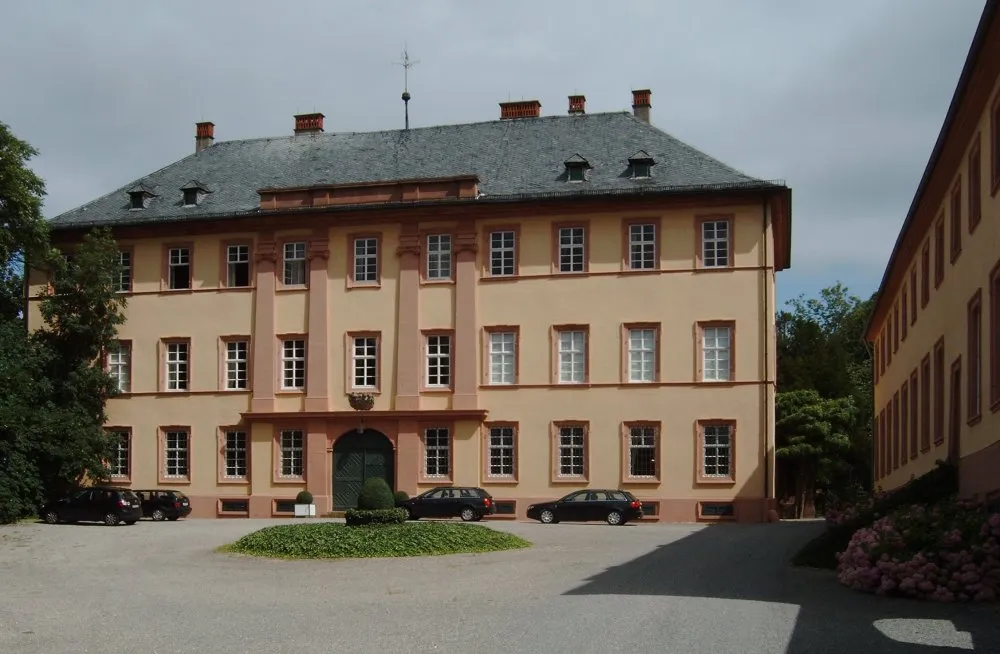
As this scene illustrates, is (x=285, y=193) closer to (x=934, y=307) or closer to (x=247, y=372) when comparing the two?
(x=247, y=372)

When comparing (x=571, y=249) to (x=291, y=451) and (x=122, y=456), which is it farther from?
(x=122, y=456)

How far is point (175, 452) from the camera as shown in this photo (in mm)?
47312

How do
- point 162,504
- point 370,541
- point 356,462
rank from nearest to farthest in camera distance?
point 370,541, point 162,504, point 356,462

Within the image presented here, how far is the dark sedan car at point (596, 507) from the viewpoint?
39594 mm

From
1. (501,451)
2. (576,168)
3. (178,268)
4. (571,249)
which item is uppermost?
(576,168)

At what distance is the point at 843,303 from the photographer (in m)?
86.1

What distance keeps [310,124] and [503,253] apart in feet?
38.4

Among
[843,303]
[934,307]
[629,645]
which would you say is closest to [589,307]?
[934,307]

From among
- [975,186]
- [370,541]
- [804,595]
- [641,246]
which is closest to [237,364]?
[641,246]

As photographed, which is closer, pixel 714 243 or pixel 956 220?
pixel 956 220

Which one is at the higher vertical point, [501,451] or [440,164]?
[440,164]

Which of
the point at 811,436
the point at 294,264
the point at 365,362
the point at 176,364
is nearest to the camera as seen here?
the point at 365,362

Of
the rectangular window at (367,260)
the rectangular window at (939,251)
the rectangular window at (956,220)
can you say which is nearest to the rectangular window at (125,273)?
the rectangular window at (367,260)

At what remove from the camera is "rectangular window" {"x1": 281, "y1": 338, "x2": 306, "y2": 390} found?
152ft
